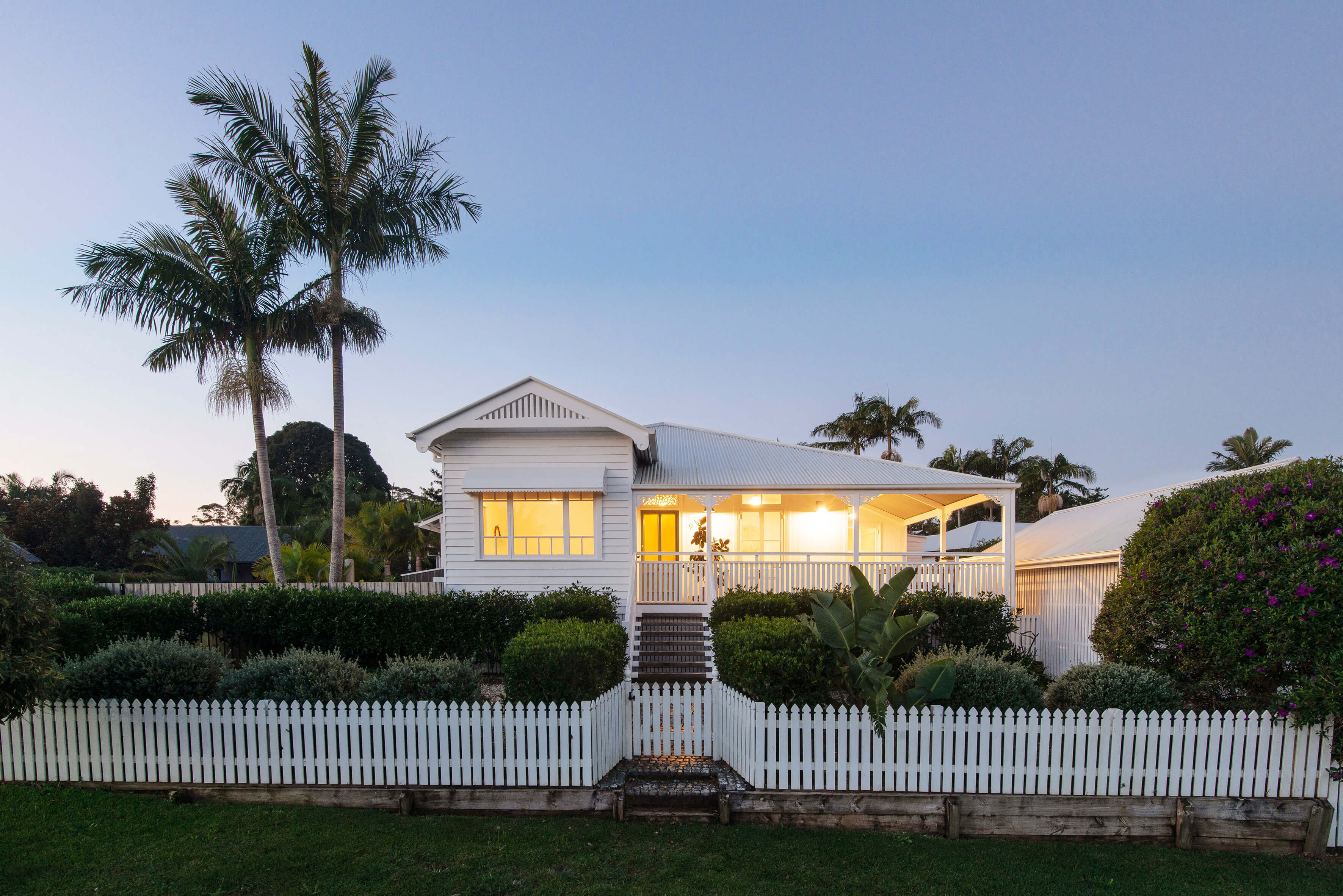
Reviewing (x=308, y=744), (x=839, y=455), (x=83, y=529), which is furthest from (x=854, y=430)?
(x=83, y=529)

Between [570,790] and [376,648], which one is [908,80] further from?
[376,648]

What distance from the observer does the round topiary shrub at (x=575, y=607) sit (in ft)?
41.9

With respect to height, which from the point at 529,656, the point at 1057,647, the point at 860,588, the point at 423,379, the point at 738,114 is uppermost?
the point at 738,114

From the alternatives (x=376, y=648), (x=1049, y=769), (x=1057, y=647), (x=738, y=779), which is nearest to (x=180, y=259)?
(x=376, y=648)

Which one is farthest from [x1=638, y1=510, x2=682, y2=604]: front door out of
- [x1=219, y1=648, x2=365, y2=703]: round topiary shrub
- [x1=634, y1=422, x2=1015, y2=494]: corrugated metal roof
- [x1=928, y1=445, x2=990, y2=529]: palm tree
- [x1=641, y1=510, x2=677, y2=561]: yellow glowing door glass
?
[x1=928, y1=445, x2=990, y2=529]: palm tree

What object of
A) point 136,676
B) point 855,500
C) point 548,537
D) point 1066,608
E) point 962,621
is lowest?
point 962,621

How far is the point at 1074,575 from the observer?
534 inches

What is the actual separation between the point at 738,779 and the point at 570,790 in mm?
1918

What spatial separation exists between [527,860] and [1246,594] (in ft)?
25.9

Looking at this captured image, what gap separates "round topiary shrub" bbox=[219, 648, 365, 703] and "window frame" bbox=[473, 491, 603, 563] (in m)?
5.83

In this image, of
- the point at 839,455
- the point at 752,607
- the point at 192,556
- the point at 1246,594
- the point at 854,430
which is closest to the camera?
the point at 1246,594

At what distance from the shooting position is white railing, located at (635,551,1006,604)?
14.0 metres

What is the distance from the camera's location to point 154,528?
124 feet

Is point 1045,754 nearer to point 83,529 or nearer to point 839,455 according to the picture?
point 839,455
